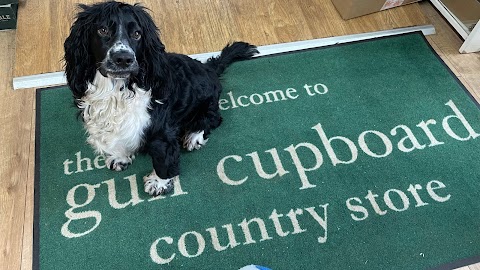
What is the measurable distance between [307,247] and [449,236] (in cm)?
60

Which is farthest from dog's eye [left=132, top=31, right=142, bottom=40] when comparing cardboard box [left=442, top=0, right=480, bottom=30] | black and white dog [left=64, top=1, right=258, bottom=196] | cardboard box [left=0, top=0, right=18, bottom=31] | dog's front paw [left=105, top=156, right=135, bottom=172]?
cardboard box [left=442, top=0, right=480, bottom=30]

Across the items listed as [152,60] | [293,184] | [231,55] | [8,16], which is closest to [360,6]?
[231,55]

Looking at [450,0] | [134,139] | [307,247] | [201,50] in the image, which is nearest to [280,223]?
[307,247]

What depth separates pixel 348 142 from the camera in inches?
82.5

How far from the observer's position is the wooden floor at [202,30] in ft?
7.13

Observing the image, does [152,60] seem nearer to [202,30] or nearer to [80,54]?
[80,54]

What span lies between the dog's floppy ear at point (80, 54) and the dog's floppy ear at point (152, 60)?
164mm

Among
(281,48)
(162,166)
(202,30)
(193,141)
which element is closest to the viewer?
(162,166)

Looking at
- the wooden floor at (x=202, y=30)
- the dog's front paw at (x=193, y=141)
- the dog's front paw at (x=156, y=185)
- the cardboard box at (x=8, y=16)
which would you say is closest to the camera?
the dog's front paw at (x=156, y=185)

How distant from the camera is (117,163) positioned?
1930mm

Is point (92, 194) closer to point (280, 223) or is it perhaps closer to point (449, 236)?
point (280, 223)

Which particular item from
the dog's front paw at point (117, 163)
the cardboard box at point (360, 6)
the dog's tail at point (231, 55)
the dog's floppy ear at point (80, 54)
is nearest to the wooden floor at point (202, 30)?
the cardboard box at point (360, 6)

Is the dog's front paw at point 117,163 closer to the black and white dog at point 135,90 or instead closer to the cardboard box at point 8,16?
the black and white dog at point 135,90

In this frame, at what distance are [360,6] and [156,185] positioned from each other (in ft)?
5.41
